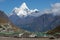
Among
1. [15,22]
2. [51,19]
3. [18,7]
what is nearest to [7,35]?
[15,22]

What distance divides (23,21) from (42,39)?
1.24m

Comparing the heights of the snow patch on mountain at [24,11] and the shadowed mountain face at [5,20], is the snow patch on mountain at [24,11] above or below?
above

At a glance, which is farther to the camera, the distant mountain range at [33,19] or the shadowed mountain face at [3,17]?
the shadowed mountain face at [3,17]

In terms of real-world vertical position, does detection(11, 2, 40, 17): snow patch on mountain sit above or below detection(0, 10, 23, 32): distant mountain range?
above

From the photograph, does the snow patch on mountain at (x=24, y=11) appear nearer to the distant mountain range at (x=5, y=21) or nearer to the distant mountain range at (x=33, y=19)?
the distant mountain range at (x=33, y=19)

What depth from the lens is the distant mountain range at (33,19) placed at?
1056cm

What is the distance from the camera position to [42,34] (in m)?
10.5

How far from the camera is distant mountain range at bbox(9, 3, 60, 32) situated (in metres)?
10.6

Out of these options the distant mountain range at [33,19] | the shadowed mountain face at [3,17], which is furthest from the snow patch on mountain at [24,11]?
the shadowed mountain face at [3,17]

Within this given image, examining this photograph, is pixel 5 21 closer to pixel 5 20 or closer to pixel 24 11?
pixel 5 20

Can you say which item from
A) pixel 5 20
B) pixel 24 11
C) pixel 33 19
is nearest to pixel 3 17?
pixel 5 20

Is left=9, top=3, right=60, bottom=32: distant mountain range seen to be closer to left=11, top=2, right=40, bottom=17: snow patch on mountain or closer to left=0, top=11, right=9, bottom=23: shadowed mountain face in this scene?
left=11, top=2, right=40, bottom=17: snow patch on mountain

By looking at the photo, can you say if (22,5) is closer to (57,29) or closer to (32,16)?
(32,16)

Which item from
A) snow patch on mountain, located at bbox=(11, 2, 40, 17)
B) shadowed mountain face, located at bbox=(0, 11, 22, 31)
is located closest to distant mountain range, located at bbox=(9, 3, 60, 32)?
snow patch on mountain, located at bbox=(11, 2, 40, 17)
